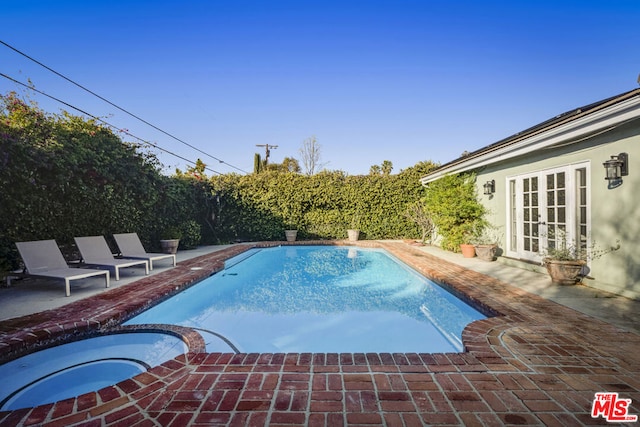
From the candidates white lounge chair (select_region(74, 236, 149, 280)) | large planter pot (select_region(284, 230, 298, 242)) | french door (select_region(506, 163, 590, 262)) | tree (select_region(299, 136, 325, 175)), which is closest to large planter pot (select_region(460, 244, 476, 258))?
french door (select_region(506, 163, 590, 262))

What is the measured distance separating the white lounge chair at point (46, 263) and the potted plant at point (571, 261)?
8179 millimetres

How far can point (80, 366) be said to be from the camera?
125 inches

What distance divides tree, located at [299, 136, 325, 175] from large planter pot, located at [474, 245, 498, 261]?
29386 millimetres

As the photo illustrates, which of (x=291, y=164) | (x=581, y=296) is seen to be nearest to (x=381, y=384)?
(x=581, y=296)

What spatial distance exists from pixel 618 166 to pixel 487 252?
12.9 feet

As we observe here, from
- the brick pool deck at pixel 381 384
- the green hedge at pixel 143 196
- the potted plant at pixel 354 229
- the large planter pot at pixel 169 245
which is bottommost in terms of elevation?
the brick pool deck at pixel 381 384

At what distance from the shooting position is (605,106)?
453 centimetres

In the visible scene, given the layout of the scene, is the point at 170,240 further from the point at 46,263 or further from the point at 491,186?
the point at 491,186

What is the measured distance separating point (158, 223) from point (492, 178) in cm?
1087

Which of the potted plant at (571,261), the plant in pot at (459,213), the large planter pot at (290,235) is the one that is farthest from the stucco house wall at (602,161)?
the large planter pot at (290,235)

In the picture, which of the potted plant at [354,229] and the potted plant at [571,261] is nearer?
the potted plant at [571,261]

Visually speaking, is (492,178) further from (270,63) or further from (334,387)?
(270,63)

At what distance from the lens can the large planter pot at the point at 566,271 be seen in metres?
5.43

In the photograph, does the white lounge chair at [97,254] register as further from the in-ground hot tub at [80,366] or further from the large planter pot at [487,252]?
the large planter pot at [487,252]
